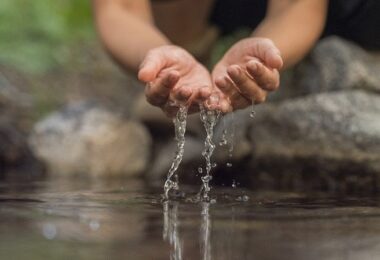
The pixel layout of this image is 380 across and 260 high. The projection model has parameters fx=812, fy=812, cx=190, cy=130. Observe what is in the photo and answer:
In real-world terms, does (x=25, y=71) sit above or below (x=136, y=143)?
above

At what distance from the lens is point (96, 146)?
358 cm

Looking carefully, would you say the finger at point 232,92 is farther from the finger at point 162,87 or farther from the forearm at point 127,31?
the forearm at point 127,31

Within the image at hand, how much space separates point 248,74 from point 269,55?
3.3 inches

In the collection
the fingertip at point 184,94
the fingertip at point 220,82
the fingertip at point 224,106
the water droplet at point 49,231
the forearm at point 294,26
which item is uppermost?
the forearm at point 294,26

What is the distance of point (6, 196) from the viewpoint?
7.56 feet

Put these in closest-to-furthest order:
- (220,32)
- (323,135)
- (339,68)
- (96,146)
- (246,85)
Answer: (246,85) < (323,135) < (339,68) < (96,146) < (220,32)

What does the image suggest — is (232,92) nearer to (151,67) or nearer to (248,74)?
(248,74)

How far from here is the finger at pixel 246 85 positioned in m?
2.11

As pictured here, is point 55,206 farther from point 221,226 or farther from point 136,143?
point 136,143

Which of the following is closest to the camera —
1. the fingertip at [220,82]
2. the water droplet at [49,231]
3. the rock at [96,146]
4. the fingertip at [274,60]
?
the water droplet at [49,231]

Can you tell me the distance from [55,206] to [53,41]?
354 centimetres

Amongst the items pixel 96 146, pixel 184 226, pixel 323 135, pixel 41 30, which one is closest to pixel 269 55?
pixel 184 226

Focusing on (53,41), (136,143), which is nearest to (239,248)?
(136,143)

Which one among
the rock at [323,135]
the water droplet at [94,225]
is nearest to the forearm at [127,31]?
the rock at [323,135]
